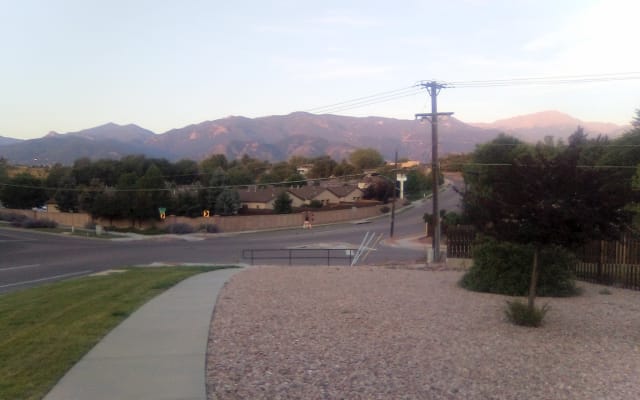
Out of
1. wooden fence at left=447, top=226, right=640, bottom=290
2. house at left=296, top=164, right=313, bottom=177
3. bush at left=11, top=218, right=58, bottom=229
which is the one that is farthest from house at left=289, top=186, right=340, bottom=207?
wooden fence at left=447, top=226, right=640, bottom=290

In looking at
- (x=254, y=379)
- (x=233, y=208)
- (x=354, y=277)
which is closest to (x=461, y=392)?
(x=254, y=379)

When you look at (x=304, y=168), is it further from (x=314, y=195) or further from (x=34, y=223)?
(x=34, y=223)

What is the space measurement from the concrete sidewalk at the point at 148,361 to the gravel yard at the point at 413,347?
0.30 meters

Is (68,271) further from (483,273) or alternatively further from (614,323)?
(614,323)

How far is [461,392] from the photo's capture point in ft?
23.3

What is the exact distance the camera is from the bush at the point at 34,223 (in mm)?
69250

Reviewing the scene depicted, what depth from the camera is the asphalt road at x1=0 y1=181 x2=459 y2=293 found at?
106 ft

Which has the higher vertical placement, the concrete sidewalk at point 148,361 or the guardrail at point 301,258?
the concrete sidewalk at point 148,361

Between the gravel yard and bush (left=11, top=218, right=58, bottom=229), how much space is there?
2413 inches

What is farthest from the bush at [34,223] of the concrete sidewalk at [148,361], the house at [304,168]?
the house at [304,168]

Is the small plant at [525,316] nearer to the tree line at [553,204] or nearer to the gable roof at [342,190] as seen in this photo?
the tree line at [553,204]

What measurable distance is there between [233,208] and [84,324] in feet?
220

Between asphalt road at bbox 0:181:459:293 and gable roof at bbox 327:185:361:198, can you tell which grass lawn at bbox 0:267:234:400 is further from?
gable roof at bbox 327:185:361:198

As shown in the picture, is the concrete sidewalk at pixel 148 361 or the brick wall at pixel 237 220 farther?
the brick wall at pixel 237 220
